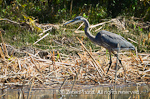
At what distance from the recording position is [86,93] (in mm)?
4977

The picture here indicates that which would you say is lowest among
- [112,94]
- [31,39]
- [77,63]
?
[112,94]

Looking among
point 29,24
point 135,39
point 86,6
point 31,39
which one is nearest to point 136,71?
point 135,39

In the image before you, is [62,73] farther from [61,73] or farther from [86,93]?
[86,93]

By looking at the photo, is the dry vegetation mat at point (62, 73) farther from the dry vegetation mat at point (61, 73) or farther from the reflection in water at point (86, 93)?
the reflection in water at point (86, 93)

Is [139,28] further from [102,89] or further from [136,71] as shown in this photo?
[102,89]

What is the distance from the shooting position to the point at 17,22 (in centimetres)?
1025

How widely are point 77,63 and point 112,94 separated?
1.93 meters

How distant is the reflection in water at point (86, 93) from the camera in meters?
4.63

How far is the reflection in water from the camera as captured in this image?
15.2ft

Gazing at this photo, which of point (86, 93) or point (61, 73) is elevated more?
point (61, 73)

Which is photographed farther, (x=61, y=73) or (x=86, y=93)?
(x=61, y=73)

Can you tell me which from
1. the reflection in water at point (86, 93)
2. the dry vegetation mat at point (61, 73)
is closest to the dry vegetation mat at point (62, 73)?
the dry vegetation mat at point (61, 73)

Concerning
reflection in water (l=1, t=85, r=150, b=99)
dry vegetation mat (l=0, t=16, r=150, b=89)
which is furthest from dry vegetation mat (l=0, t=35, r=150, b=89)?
reflection in water (l=1, t=85, r=150, b=99)

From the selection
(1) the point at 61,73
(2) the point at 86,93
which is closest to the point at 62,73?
(1) the point at 61,73
